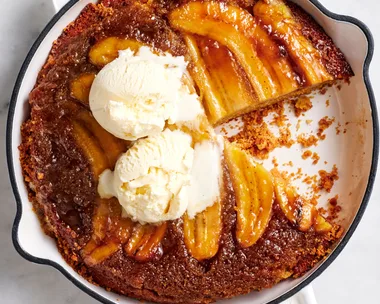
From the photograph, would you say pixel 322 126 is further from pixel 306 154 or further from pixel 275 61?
pixel 275 61

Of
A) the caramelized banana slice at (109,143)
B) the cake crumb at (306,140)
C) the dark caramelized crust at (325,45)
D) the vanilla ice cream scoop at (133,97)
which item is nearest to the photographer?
the vanilla ice cream scoop at (133,97)

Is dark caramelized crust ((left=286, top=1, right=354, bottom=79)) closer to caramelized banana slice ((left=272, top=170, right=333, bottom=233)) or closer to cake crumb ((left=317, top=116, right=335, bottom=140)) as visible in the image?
cake crumb ((left=317, top=116, right=335, bottom=140))

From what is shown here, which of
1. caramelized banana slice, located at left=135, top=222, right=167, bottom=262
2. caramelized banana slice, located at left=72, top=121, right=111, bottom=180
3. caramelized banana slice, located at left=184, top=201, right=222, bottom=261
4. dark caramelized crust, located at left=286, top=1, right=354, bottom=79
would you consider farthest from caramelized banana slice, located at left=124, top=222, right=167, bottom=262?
dark caramelized crust, located at left=286, top=1, right=354, bottom=79

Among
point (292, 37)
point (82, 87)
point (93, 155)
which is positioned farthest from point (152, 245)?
point (292, 37)

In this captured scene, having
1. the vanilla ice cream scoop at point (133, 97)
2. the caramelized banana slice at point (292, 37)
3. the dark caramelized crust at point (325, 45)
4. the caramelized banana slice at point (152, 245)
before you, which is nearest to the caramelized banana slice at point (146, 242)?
the caramelized banana slice at point (152, 245)

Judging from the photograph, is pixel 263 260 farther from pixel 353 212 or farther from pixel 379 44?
pixel 379 44

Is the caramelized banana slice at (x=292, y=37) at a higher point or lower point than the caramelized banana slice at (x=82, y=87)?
higher

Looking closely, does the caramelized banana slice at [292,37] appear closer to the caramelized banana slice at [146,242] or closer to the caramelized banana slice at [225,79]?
the caramelized banana slice at [225,79]
